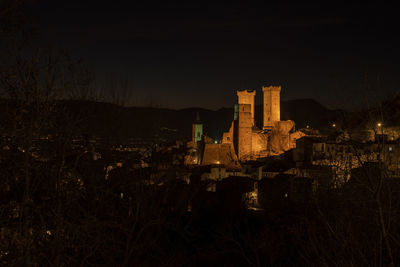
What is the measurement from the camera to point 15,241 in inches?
209

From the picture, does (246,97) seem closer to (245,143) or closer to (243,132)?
(243,132)

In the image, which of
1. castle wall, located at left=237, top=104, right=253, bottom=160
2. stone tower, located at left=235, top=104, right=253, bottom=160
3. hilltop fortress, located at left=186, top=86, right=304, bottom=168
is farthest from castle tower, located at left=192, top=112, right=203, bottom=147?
castle wall, located at left=237, top=104, right=253, bottom=160

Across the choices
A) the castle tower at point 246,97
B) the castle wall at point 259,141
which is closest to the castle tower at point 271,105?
the castle tower at point 246,97

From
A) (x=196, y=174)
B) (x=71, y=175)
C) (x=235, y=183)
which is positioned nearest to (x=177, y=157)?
(x=196, y=174)

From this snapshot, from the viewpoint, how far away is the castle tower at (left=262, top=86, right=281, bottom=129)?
54.7 m

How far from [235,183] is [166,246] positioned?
42.9ft

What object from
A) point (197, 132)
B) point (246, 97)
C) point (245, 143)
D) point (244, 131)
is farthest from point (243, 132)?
point (197, 132)

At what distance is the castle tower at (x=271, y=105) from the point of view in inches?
2152

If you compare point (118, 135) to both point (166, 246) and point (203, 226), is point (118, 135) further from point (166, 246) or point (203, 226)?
point (203, 226)

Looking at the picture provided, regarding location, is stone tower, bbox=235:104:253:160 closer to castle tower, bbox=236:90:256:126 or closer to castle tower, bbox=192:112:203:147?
castle tower, bbox=236:90:256:126

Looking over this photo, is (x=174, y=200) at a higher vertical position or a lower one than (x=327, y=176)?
lower

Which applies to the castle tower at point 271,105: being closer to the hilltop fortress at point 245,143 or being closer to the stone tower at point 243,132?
the hilltop fortress at point 245,143

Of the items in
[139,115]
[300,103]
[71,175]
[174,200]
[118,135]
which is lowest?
[174,200]

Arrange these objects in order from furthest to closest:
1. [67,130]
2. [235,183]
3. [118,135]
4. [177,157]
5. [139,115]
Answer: [177,157]
[235,183]
[139,115]
[118,135]
[67,130]
